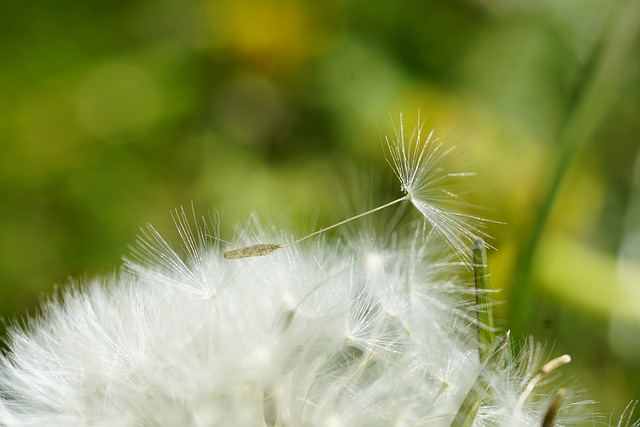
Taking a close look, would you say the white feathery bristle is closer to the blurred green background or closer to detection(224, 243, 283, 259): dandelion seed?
detection(224, 243, 283, 259): dandelion seed

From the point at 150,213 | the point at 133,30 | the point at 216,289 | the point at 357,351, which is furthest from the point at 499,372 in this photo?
the point at 133,30

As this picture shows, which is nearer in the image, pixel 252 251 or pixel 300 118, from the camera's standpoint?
pixel 252 251

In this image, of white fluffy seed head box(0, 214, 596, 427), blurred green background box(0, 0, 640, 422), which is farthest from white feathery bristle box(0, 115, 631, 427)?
blurred green background box(0, 0, 640, 422)

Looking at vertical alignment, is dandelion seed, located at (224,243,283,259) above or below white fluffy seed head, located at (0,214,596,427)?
above

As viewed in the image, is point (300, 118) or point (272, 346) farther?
point (300, 118)

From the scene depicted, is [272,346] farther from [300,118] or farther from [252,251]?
[300,118]

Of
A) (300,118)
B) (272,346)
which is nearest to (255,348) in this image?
(272,346)

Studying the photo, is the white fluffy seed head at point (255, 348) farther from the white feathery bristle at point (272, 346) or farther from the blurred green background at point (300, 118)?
the blurred green background at point (300, 118)

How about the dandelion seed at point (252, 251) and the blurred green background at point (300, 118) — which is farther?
the blurred green background at point (300, 118)

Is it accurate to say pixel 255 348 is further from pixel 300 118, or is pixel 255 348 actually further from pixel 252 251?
pixel 300 118

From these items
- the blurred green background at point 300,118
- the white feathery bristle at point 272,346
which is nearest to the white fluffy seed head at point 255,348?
the white feathery bristle at point 272,346
